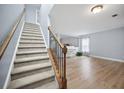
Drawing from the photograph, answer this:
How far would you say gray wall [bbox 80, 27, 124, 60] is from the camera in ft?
18.0

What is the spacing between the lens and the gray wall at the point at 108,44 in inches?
216

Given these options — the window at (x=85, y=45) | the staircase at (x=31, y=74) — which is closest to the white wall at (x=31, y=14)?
the window at (x=85, y=45)

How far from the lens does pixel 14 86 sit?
166 cm

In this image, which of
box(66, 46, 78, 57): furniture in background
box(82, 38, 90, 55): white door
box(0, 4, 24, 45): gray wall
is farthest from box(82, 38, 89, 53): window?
box(0, 4, 24, 45): gray wall

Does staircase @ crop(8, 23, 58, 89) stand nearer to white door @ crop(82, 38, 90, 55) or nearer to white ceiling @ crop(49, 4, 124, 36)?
white ceiling @ crop(49, 4, 124, 36)

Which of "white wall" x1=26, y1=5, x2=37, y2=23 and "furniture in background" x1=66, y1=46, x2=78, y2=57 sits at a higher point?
"white wall" x1=26, y1=5, x2=37, y2=23

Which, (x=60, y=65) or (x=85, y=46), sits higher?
(x=85, y=46)

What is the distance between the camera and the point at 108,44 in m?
6.28

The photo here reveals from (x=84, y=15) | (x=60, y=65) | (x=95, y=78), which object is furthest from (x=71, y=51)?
(x=60, y=65)

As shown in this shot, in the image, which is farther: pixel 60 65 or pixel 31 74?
pixel 60 65

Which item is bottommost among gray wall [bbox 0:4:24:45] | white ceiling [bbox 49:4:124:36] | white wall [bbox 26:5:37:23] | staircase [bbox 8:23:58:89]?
staircase [bbox 8:23:58:89]

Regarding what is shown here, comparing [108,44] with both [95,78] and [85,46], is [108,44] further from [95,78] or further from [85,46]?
[95,78]

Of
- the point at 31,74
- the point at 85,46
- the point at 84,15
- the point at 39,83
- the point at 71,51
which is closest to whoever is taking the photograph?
the point at 39,83
